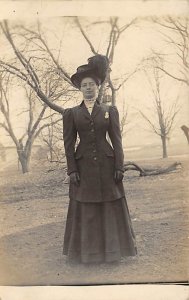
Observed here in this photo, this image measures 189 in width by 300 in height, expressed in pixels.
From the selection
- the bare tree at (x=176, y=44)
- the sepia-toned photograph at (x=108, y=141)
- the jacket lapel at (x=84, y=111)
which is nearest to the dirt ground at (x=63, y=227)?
the sepia-toned photograph at (x=108, y=141)

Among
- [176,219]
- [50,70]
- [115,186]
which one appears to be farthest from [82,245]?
[50,70]

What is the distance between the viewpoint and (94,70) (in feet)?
5.91

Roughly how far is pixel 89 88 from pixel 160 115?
0.35m

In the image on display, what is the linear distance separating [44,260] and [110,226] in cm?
35

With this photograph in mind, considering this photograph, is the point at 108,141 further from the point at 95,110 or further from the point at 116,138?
the point at 95,110

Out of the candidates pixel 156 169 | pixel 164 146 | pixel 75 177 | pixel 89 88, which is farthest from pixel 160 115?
pixel 75 177

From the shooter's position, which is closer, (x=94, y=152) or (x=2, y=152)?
(x=94, y=152)

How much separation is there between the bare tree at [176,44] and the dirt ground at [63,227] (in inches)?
15.2

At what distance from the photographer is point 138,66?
186 cm

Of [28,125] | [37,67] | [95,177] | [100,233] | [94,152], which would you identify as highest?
[37,67]

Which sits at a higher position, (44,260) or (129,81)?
(129,81)

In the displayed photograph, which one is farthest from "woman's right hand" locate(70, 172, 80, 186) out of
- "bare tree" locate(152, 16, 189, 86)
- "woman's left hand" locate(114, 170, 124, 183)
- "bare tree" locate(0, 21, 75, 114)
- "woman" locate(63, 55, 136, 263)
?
"bare tree" locate(152, 16, 189, 86)

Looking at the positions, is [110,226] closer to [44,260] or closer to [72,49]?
[44,260]
